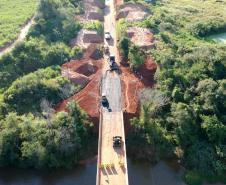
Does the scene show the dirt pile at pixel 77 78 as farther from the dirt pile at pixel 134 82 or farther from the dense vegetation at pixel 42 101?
the dirt pile at pixel 134 82

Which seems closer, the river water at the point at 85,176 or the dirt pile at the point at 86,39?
the river water at the point at 85,176

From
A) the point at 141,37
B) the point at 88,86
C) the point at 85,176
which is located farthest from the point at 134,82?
the point at 85,176

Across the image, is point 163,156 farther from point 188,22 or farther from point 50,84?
point 188,22

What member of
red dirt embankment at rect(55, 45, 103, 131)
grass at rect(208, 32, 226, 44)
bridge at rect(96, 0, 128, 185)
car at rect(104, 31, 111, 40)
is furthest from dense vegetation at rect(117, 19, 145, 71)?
grass at rect(208, 32, 226, 44)

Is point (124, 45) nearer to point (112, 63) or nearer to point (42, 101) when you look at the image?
point (112, 63)

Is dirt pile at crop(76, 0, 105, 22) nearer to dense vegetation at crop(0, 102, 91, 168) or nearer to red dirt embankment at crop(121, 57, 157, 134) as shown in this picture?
red dirt embankment at crop(121, 57, 157, 134)

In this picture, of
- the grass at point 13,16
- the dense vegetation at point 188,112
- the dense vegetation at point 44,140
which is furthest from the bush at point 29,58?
the dense vegetation at point 188,112
